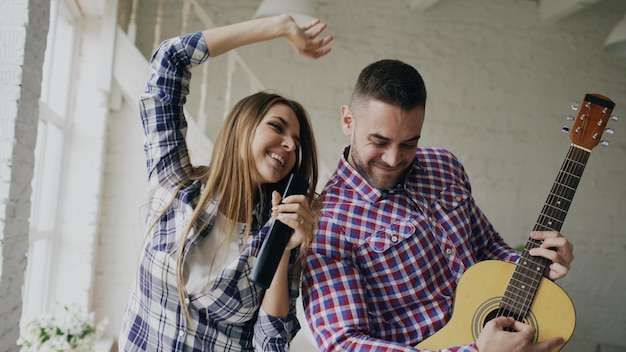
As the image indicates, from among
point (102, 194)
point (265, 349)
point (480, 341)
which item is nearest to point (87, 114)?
point (102, 194)

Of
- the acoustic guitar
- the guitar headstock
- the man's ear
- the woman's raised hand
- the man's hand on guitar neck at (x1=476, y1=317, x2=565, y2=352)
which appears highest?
the woman's raised hand

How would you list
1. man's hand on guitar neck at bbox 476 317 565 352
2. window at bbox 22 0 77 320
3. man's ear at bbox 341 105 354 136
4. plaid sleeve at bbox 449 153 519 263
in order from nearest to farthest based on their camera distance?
man's hand on guitar neck at bbox 476 317 565 352
man's ear at bbox 341 105 354 136
plaid sleeve at bbox 449 153 519 263
window at bbox 22 0 77 320

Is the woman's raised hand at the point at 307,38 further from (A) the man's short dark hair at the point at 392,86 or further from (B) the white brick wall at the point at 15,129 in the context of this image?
(B) the white brick wall at the point at 15,129

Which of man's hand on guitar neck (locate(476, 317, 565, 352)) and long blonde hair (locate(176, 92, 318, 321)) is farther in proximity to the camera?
long blonde hair (locate(176, 92, 318, 321))

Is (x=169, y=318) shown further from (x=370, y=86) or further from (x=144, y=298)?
(x=370, y=86)

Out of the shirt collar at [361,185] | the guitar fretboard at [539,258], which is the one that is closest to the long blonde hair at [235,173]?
the shirt collar at [361,185]

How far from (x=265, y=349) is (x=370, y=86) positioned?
0.80 metres

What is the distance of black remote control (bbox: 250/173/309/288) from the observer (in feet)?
3.96

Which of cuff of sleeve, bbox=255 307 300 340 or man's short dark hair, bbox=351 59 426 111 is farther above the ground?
man's short dark hair, bbox=351 59 426 111

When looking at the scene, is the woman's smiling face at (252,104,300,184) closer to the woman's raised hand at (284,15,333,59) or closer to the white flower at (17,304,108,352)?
the woman's raised hand at (284,15,333,59)

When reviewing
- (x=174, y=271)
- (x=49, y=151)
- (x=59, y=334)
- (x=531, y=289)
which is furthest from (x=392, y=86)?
(x=49, y=151)

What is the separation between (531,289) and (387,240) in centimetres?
41

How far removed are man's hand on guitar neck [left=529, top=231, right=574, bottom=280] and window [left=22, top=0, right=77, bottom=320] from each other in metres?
2.42

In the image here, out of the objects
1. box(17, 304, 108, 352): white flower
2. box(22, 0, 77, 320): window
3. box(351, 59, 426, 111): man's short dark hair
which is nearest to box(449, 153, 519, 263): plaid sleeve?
box(351, 59, 426, 111): man's short dark hair
